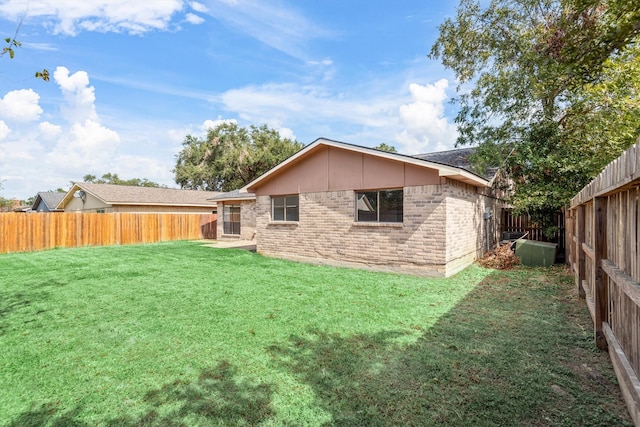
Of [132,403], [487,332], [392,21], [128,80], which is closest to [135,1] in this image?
[132,403]

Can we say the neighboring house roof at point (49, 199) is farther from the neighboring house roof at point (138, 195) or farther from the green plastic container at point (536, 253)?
the green plastic container at point (536, 253)

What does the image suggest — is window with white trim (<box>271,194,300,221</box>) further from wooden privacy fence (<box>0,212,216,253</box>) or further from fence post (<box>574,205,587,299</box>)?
wooden privacy fence (<box>0,212,216,253</box>)

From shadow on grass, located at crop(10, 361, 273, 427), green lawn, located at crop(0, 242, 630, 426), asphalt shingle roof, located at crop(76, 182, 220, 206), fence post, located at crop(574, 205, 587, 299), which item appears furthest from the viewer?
asphalt shingle roof, located at crop(76, 182, 220, 206)

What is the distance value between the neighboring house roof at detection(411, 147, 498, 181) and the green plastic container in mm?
3191

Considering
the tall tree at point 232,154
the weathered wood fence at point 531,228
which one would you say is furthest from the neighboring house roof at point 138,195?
the weathered wood fence at point 531,228

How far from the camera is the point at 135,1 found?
571cm

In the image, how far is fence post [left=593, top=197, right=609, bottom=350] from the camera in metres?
3.81

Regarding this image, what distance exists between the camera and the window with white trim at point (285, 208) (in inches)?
461

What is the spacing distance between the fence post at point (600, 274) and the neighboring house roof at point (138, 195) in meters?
20.2

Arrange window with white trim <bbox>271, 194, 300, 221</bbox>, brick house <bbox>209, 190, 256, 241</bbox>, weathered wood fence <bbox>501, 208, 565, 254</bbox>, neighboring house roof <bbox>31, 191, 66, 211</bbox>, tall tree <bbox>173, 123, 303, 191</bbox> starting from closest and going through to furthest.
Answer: weathered wood fence <bbox>501, 208, 565, 254</bbox>
window with white trim <bbox>271, 194, 300, 221</bbox>
brick house <bbox>209, 190, 256, 241</bbox>
neighboring house roof <bbox>31, 191, 66, 211</bbox>
tall tree <bbox>173, 123, 303, 191</bbox>

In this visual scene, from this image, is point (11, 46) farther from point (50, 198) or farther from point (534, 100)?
point (50, 198)

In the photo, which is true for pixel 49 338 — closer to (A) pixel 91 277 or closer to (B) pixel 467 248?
(A) pixel 91 277

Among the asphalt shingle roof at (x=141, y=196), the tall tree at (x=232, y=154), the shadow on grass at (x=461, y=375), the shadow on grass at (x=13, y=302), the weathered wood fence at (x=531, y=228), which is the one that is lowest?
the shadow on grass at (x=461, y=375)

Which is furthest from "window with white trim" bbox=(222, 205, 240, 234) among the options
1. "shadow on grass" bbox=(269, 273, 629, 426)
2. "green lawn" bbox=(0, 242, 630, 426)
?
"shadow on grass" bbox=(269, 273, 629, 426)
